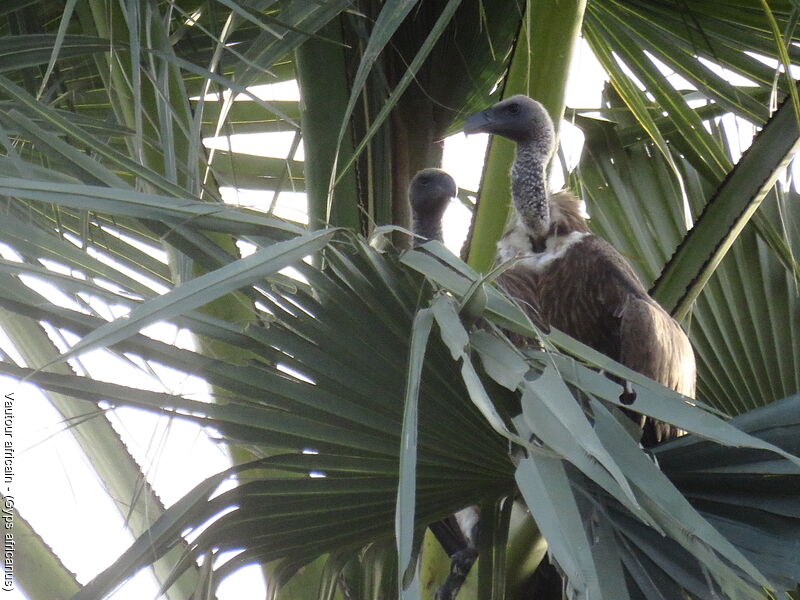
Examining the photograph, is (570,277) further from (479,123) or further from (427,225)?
(427,225)

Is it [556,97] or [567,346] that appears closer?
[567,346]

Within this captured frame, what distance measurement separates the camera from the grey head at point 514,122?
127 inches

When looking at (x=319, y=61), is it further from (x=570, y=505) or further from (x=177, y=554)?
(x=570, y=505)

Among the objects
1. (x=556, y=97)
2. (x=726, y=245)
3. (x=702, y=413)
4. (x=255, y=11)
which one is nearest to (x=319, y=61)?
(x=556, y=97)

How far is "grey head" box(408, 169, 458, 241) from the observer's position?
4.07 m

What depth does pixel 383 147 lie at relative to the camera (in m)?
3.04

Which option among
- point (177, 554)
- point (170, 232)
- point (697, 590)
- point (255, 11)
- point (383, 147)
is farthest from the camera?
point (383, 147)

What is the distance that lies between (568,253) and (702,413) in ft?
6.29

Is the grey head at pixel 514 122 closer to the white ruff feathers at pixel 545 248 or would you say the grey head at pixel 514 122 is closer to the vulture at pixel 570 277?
the vulture at pixel 570 277

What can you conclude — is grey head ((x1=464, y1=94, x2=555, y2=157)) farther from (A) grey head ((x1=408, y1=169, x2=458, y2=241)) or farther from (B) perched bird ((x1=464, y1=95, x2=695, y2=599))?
(A) grey head ((x1=408, y1=169, x2=458, y2=241))

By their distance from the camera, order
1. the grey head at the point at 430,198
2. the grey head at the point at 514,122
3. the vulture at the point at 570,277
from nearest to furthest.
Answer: the vulture at the point at 570,277, the grey head at the point at 514,122, the grey head at the point at 430,198

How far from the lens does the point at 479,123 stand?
3.32m

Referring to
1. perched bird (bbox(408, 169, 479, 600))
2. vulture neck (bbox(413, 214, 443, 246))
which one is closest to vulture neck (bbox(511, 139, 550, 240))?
perched bird (bbox(408, 169, 479, 600))

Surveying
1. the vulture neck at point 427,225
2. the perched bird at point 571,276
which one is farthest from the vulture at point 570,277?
the vulture neck at point 427,225
